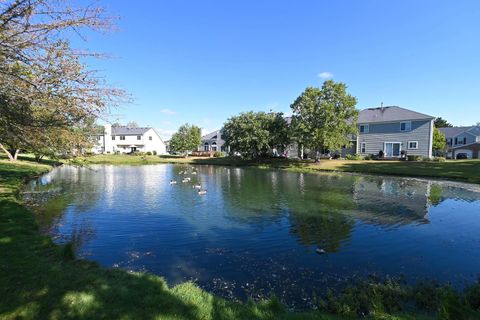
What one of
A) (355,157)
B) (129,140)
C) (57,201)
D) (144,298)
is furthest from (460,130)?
(144,298)

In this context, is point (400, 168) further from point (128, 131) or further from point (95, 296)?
point (128, 131)

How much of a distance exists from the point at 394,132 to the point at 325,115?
13.3 meters

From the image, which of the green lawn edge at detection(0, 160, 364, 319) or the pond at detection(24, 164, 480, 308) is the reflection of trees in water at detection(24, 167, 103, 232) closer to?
the pond at detection(24, 164, 480, 308)

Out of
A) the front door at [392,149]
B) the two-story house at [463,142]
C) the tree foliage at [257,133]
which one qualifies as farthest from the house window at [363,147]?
the two-story house at [463,142]

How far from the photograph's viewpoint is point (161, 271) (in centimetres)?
871

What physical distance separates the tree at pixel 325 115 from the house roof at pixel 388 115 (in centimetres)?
715

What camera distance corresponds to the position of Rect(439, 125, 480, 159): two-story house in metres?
59.7

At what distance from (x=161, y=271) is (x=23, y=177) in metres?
24.9

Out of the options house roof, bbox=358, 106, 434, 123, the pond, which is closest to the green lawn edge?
the pond

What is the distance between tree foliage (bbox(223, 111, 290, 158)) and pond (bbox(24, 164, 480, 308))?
109 feet

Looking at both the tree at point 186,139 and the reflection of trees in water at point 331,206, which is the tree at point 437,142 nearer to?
the reflection of trees in water at point 331,206

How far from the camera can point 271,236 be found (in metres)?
12.5

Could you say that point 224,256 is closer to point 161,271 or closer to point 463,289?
point 161,271

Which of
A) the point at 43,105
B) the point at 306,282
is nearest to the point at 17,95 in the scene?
the point at 43,105
